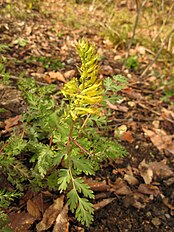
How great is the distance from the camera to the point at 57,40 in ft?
14.1

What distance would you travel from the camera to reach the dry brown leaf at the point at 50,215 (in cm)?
180

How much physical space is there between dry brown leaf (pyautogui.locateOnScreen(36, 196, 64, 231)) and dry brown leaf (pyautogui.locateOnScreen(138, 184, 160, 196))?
748 millimetres

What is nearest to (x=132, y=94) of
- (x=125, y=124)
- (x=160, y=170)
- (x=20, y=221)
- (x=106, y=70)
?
(x=106, y=70)

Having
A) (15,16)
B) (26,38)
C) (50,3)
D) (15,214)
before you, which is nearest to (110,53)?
(26,38)

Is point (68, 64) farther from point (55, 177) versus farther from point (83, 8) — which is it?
point (83, 8)

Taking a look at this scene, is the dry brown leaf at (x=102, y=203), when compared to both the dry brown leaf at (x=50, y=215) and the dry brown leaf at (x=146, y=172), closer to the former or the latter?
the dry brown leaf at (x=50, y=215)

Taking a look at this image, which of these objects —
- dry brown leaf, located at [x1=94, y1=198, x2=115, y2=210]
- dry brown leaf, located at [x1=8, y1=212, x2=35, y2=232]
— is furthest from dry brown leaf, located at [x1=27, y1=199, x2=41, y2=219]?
dry brown leaf, located at [x1=94, y1=198, x2=115, y2=210]

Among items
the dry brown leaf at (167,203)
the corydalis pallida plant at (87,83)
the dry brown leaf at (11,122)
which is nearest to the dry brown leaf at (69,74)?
the dry brown leaf at (11,122)

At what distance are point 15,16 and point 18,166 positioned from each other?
3425mm

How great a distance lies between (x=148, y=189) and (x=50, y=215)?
0.93 meters

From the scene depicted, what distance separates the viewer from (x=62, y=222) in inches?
72.2

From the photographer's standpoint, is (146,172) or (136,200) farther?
(146,172)

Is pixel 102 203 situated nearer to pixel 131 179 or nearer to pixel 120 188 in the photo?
pixel 120 188

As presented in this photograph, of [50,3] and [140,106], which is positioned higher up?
[50,3]
